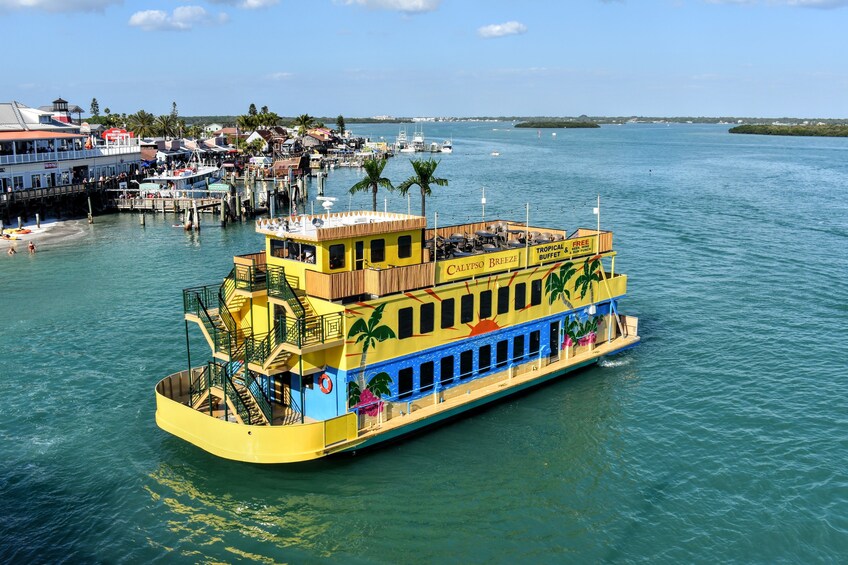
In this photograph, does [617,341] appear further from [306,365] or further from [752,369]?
[306,365]

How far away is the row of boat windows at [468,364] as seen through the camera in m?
27.6

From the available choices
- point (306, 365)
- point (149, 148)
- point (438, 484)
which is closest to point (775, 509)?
point (438, 484)

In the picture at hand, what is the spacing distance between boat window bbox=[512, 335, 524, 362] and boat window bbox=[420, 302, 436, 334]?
16.2 feet

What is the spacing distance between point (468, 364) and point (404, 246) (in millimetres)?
5371

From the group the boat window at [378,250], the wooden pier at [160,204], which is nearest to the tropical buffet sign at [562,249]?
the boat window at [378,250]

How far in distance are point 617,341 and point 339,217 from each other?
14.8 metres

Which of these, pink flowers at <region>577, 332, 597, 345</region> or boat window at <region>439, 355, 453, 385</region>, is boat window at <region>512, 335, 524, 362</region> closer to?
boat window at <region>439, 355, 453, 385</region>

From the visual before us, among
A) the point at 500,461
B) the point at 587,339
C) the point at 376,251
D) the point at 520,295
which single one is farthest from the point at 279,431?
the point at 587,339

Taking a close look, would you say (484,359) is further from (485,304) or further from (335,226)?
(335,226)

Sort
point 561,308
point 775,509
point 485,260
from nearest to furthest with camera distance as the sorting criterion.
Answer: point 775,509
point 485,260
point 561,308

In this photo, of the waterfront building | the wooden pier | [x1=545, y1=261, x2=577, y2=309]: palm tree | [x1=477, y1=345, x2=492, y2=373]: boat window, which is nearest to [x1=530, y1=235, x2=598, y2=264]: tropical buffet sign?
[x1=545, y1=261, x2=577, y2=309]: palm tree

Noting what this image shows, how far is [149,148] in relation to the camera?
119 meters

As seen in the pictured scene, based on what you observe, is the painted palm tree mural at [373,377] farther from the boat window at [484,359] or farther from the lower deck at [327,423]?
the boat window at [484,359]

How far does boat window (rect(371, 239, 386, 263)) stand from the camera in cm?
2734
